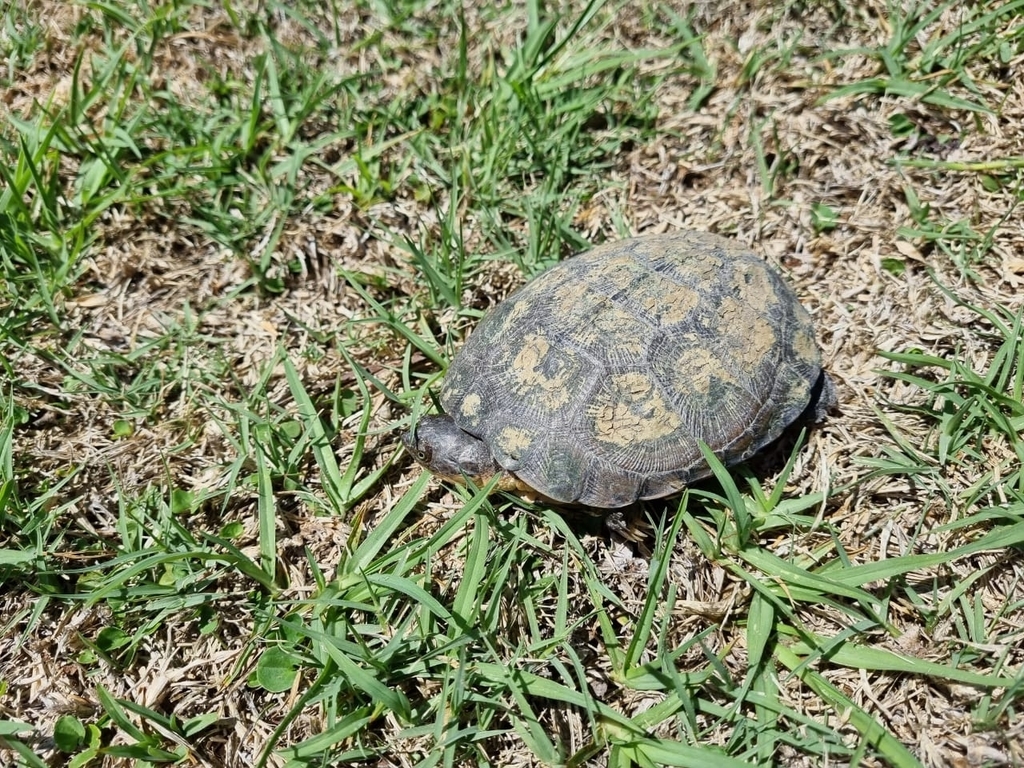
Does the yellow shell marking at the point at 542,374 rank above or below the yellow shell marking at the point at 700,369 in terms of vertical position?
above

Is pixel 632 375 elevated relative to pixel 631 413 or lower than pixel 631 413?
elevated

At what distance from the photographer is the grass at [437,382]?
2732 mm

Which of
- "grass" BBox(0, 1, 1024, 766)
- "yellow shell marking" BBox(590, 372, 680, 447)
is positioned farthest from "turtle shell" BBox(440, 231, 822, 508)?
"grass" BBox(0, 1, 1024, 766)

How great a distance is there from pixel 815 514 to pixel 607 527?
37.4 inches

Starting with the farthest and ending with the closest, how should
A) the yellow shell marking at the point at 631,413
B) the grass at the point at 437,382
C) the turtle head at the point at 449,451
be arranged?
the turtle head at the point at 449,451
the yellow shell marking at the point at 631,413
the grass at the point at 437,382

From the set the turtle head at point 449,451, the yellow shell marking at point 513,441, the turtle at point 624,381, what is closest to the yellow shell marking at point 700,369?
the turtle at point 624,381

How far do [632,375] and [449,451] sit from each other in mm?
855

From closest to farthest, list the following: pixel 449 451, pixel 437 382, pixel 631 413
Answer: pixel 631 413
pixel 449 451
pixel 437 382

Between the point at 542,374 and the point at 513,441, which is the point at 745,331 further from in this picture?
the point at 513,441

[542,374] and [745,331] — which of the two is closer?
[542,374]

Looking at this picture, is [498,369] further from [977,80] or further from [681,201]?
[977,80]

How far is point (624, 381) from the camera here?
290 centimetres

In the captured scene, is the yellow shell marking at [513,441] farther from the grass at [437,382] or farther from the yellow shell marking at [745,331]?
the yellow shell marking at [745,331]

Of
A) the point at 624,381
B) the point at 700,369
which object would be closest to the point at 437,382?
the point at 624,381
